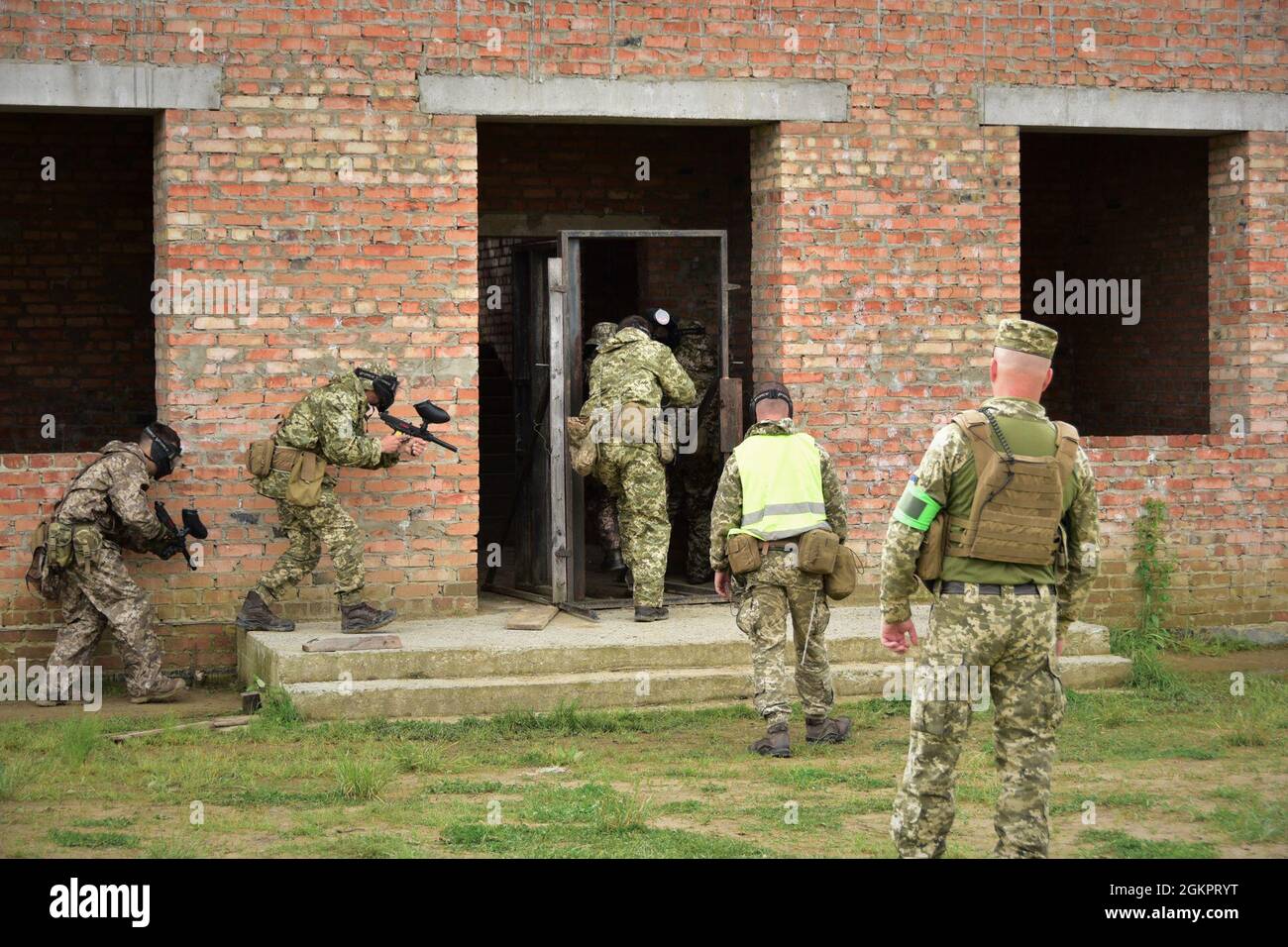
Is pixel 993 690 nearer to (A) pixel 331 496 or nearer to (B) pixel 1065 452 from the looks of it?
(B) pixel 1065 452

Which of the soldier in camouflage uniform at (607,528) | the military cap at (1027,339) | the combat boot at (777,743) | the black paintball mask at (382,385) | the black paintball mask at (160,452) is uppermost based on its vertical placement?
the military cap at (1027,339)

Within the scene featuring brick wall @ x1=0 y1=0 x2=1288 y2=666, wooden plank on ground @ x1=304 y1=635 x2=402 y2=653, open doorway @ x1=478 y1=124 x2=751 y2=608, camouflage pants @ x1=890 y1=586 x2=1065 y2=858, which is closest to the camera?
camouflage pants @ x1=890 y1=586 x2=1065 y2=858

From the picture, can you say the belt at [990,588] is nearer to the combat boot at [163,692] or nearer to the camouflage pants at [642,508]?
the camouflage pants at [642,508]

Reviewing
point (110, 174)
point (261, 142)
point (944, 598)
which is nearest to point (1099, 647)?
point (944, 598)

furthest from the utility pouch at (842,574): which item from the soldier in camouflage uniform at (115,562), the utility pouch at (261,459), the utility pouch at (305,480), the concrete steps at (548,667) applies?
the soldier in camouflage uniform at (115,562)

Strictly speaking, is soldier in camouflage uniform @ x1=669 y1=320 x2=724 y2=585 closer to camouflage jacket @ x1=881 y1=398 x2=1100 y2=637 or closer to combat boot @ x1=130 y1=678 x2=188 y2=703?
combat boot @ x1=130 y1=678 x2=188 y2=703

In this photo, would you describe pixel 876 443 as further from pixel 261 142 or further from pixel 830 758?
pixel 261 142

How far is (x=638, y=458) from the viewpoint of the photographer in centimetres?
1027

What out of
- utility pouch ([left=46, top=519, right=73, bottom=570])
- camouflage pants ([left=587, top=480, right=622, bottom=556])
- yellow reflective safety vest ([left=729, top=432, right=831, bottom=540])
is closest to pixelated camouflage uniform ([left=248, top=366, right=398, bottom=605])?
utility pouch ([left=46, top=519, right=73, bottom=570])

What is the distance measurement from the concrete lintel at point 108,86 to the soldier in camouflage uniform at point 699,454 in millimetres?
3810

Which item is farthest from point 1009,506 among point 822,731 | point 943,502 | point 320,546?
point 320,546

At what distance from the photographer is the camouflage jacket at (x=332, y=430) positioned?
949 centimetres

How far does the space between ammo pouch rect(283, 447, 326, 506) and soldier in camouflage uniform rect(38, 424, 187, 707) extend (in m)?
0.67

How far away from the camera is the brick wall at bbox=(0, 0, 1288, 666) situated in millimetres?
9875
